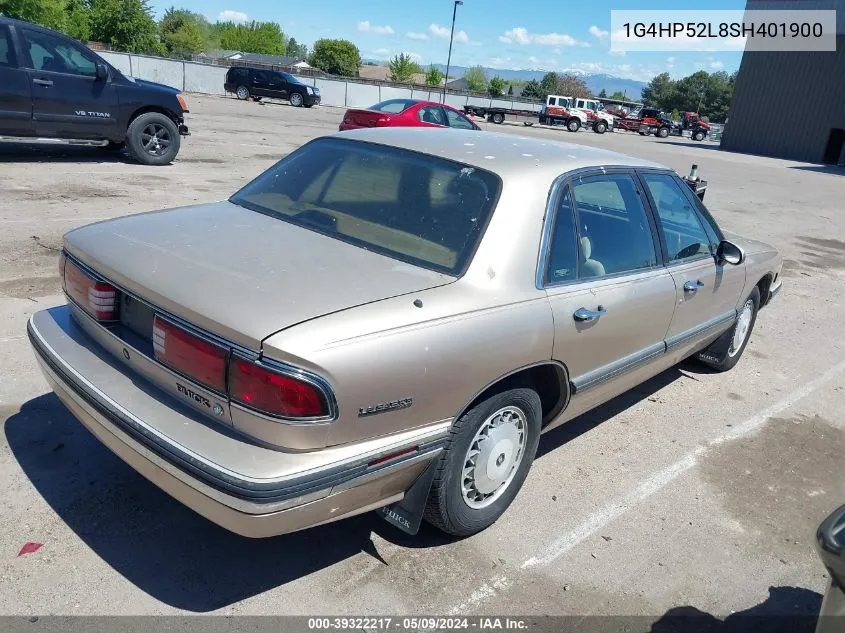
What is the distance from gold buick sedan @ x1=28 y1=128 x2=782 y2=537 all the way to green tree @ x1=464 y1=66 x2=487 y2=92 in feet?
376

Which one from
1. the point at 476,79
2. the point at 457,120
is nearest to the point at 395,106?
the point at 457,120

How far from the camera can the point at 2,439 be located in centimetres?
353

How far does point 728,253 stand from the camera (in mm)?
4535

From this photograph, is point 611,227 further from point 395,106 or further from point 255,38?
point 255,38

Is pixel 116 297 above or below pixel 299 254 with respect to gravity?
below

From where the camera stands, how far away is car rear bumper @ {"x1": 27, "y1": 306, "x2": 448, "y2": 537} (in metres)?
2.32

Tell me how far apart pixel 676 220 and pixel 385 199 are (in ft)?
6.50

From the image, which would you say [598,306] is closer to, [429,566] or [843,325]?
[429,566]

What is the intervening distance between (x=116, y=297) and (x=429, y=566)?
5.61 feet

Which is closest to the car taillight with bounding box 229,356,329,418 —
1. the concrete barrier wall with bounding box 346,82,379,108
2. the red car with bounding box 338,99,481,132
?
the red car with bounding box 338,99,481,132

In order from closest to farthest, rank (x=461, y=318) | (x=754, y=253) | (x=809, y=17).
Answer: (x=461, y=318), (x=754, y=253), (x=809, y=17)

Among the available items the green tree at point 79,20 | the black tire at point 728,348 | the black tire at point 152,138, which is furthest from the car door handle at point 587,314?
the green tree at point 79,20

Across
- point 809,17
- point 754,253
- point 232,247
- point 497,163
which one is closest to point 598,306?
point 497,163

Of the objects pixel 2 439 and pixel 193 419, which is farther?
pixel 2 439
